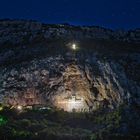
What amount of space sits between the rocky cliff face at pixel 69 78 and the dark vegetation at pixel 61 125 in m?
3.31

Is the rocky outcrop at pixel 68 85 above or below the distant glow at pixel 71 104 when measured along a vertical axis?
above

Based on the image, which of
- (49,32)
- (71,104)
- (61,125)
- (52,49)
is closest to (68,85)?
(71,104)

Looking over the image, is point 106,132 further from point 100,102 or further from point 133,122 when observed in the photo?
point 100,102

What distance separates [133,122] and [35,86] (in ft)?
68.9

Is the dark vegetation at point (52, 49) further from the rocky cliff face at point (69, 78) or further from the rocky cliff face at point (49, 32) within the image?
the rocky cliff face at point (49, 32)

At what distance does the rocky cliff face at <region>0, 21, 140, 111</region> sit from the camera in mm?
59750

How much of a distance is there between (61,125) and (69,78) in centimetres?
1248

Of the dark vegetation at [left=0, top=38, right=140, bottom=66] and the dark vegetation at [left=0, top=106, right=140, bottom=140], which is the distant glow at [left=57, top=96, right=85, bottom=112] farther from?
the dark vegetation at [left=0, top=38, right=140, bottom=66]

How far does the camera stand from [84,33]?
75.0 meters

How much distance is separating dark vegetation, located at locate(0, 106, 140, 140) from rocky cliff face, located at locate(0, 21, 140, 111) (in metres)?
3.31

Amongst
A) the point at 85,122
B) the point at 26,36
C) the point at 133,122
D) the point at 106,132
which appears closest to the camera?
the point at 106,132

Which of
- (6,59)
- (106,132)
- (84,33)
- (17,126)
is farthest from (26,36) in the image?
(106,132)

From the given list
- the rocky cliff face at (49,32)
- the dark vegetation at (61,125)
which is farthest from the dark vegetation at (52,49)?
the dark vegetation at (61,125)

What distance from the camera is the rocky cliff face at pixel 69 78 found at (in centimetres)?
5975
